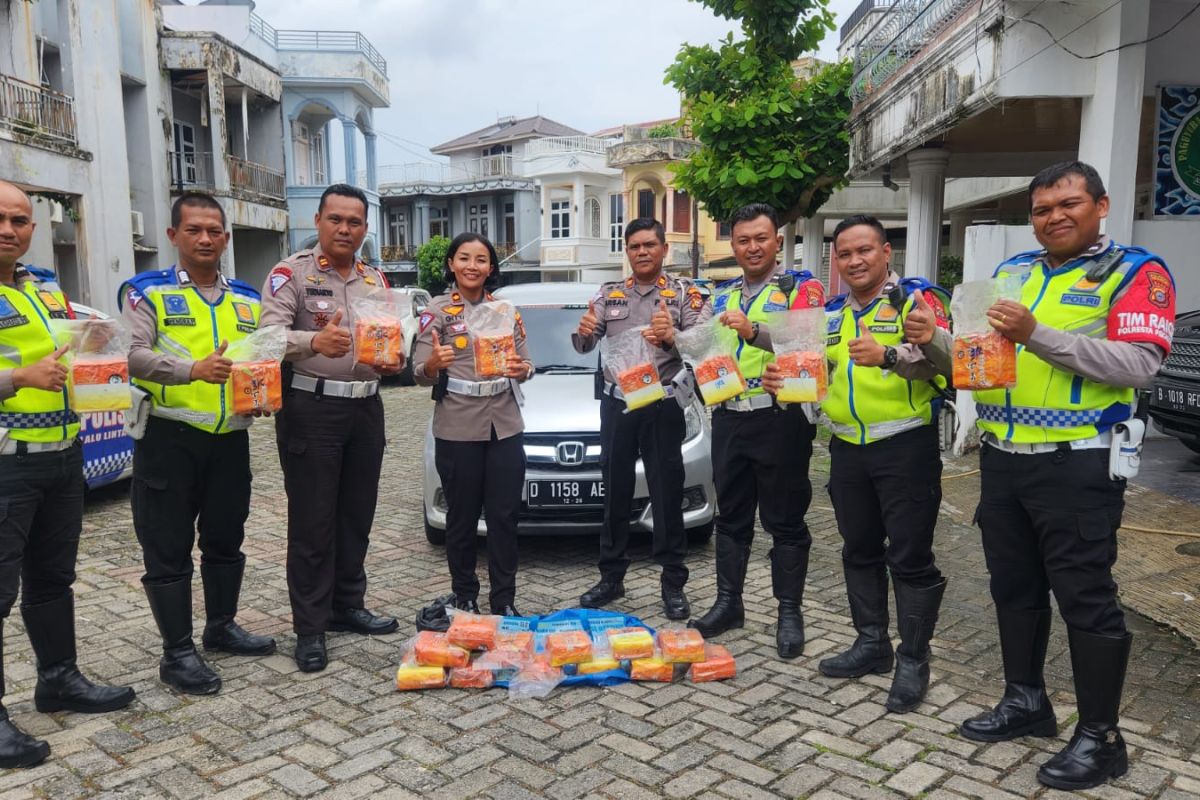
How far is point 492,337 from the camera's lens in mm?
4152

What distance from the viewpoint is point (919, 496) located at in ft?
11.7

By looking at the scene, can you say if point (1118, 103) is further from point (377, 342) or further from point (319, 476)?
point (319, 476)

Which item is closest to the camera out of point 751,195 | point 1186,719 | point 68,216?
point 1186,719

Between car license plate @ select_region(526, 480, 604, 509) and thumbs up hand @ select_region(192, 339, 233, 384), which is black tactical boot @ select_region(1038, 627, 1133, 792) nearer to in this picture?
car license plate @ select_region(526, 480, 604, 509)

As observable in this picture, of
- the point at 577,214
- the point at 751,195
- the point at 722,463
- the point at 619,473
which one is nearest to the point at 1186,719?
the point at 722,463

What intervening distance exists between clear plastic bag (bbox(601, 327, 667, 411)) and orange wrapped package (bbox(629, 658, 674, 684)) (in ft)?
3.89

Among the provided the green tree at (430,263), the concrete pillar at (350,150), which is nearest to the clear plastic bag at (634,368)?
the concrete pillar at (350,150)

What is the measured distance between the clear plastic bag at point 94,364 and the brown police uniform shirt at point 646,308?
222 cm

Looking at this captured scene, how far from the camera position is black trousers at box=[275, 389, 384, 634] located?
13.2 ft

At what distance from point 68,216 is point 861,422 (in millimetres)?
15271

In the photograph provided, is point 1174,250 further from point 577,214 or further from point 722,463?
point 577,214

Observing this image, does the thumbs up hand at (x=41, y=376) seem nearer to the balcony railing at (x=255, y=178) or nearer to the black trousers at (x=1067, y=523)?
the black trousers at (x=1067, y=523)

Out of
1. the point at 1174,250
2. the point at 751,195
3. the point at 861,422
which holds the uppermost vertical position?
the point at 751,195

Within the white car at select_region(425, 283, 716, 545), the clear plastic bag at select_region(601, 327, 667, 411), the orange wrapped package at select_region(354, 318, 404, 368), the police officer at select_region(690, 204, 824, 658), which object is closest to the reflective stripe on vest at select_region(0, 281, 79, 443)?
the orange wrapped package at select_region(354, 318, 404, 368)
